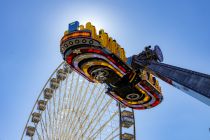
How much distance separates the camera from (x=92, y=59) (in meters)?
32.7

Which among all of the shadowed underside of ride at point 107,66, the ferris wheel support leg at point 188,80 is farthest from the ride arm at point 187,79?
the shadowed underside of ride at point 107,66

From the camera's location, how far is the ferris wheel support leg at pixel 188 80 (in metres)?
13.5

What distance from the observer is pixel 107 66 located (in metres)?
32.9

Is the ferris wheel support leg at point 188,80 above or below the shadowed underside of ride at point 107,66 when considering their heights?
below

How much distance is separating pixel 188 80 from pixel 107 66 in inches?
709

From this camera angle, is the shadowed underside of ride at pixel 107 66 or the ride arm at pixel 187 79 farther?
the shadowed underside of ride at pixel 107 66

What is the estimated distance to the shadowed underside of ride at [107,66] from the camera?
3064cm

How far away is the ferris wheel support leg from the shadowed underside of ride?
40.6ft

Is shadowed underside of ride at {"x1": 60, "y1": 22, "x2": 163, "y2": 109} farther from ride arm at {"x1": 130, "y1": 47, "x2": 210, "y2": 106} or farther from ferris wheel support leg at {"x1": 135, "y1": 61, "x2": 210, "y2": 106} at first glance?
ferris wheel support leg at {"x1": 135, "y1": 61, "x2": 210, "y2": 106}

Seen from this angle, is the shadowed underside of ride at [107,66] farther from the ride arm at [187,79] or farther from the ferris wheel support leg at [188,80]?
the ferris wheel support leg at [188,80]

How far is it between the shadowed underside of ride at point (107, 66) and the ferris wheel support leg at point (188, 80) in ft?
40.6

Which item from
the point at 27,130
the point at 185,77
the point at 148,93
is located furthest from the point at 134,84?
the point at 185,77

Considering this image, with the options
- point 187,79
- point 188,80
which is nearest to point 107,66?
point 187,79

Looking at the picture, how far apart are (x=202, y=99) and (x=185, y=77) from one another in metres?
2.23
